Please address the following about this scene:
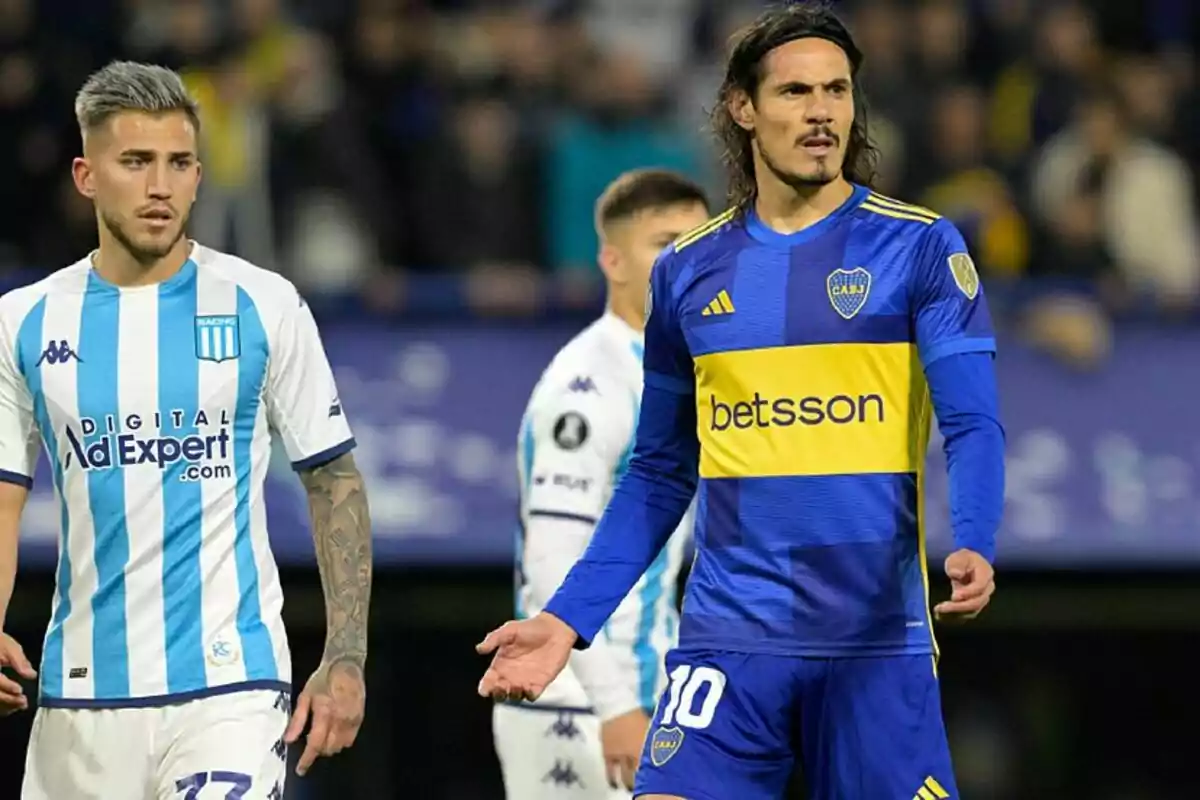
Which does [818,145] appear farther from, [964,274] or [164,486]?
[164,486]

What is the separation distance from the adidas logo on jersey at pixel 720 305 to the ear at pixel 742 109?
1.37ft

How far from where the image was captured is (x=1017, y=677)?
14047 mm

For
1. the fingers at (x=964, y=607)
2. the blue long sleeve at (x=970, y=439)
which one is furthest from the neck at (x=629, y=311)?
the fingers at (x=964, y=607)

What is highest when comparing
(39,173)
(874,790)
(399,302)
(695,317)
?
(39,173)

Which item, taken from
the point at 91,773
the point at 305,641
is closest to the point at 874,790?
the point at 91,773

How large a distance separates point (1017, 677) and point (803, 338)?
347 inches

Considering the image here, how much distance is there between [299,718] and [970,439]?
1.62 meters

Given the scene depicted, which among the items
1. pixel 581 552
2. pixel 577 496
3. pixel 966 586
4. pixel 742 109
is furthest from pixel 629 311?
pixel 966 586

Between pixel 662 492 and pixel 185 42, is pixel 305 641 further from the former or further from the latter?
pixel 662 492

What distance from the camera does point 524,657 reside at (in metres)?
5.54

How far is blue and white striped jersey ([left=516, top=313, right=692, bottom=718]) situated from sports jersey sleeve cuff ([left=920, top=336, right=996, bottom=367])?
1809 millimetres

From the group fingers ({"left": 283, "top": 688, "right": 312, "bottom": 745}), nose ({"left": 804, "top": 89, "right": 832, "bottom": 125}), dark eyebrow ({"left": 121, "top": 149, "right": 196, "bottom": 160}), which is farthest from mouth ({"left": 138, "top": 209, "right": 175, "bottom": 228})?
nose ({"left": 804, "top": 89, "right": 832, "bottom": 125})

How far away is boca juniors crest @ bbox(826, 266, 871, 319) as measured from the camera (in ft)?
18.2

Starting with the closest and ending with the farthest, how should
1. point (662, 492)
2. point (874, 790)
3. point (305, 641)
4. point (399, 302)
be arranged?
point (874, 790), point (662, 492), point (399, 302), point (305, 641)
